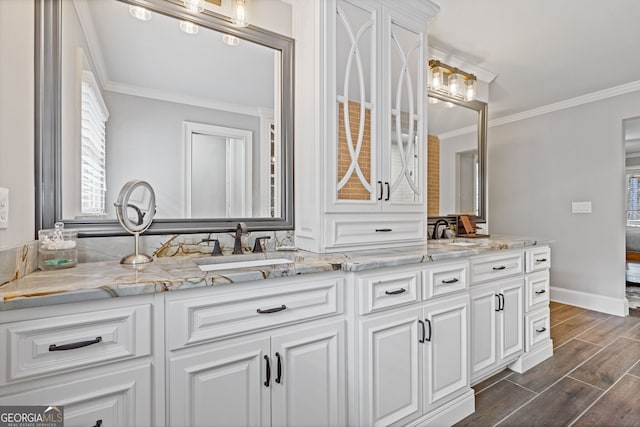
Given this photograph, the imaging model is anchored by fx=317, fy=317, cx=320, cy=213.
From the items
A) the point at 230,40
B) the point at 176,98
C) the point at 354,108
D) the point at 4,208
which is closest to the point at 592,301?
the point at 354,108

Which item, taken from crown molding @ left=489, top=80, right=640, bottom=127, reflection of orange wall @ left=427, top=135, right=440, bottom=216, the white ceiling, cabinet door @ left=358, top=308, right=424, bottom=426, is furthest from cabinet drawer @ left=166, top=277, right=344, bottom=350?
crown molding @ left=489, top=80, right=640, bottom=127

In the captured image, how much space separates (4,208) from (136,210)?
49 centimetres

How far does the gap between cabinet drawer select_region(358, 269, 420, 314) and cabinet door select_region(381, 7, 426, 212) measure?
19.1 inches

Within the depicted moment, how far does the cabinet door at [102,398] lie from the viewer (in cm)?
86

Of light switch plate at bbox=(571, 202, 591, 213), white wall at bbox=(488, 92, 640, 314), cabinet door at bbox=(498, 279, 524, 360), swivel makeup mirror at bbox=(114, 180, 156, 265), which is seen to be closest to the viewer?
swivel makeup mirror at bbox=(114, 180, 156, 265)

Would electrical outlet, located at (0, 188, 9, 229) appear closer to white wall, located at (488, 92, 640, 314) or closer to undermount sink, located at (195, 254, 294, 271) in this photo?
undermount sink, located at (195, 254, 294, 271)

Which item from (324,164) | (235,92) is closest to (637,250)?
(324,164)

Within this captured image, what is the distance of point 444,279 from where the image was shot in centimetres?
167

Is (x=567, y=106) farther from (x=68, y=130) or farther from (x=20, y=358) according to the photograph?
(x=20, y=358)

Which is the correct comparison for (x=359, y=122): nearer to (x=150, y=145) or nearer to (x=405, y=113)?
(x=405, y=113)

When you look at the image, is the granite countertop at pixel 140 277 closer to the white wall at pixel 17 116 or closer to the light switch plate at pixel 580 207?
the white wall at pixel 17 116

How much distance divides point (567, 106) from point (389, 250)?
3.57 metres

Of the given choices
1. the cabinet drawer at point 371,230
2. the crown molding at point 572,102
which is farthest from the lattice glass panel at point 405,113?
the crown molding at point 572,102

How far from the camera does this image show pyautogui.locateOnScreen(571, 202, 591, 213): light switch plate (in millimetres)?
3670
